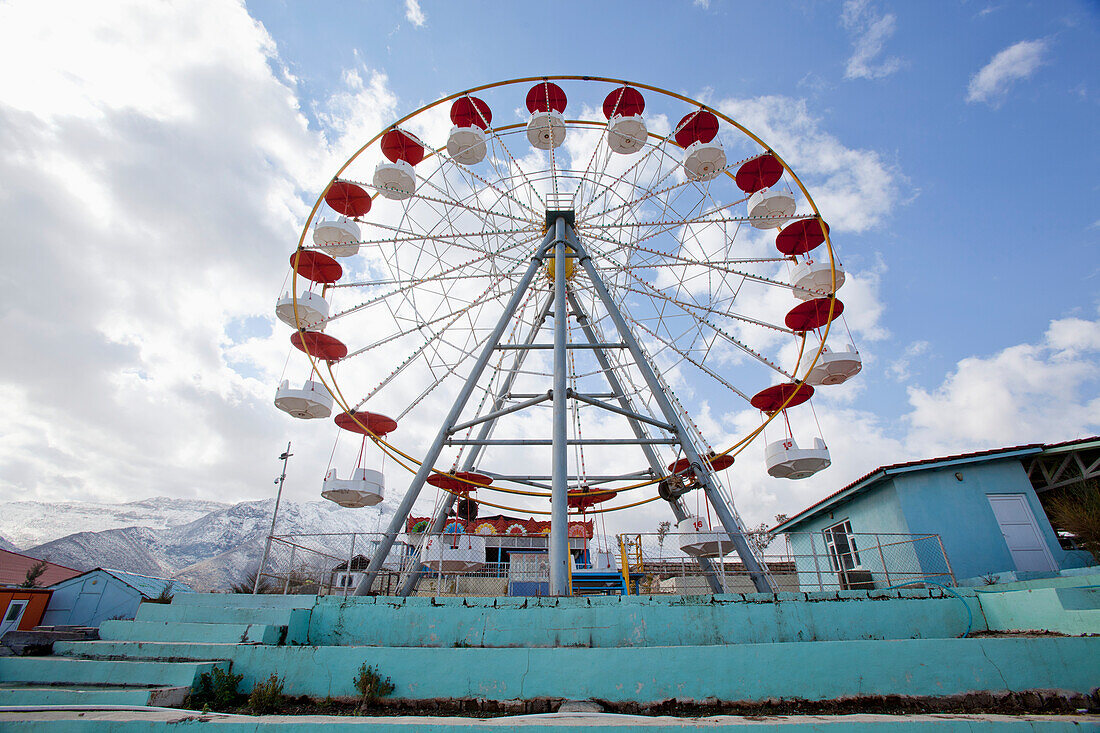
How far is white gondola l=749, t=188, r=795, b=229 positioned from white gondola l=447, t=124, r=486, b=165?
860 centimetres

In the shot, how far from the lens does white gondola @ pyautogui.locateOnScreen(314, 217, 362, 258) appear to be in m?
15.6

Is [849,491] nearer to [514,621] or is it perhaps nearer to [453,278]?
[514,621]

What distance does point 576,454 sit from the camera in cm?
1783

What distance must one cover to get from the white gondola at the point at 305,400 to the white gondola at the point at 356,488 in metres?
1.89

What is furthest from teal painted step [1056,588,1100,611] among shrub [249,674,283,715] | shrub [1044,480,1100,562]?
shrub [249,674,283,715]

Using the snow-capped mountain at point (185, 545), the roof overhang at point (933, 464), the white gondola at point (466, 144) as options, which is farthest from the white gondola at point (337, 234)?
the snow-capped mountain at point (185, 545)

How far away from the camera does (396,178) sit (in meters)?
15.8

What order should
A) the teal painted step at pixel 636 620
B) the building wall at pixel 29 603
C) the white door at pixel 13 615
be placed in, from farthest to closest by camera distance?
the building wall at pixel 29 603 → the white door at pixel 13 615 → the teal painted step at pixel 636 620

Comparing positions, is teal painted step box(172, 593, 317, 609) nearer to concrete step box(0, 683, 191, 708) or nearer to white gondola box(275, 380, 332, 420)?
concrete step box(0, 683, 191, 708)

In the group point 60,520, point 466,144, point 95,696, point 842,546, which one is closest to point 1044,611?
point 842,546

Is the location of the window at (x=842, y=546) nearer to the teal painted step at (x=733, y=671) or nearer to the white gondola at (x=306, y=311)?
the teal painted step at (x=733, y=671)

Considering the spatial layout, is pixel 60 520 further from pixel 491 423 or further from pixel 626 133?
pixel 626 133

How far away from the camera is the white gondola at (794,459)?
13.5 m

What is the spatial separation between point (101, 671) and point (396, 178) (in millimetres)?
12965
